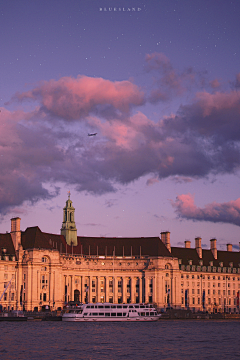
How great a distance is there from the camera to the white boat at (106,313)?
527 feet

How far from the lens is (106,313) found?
162 m

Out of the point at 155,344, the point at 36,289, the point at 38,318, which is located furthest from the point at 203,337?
the point at 36,289

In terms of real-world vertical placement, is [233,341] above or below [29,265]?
below

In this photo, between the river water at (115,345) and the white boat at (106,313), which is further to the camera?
the white boat at (106,313)

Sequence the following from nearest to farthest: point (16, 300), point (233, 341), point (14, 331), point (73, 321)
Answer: point (233, 341) < point (14, 331) < point (73, 321) < point (16, 300)

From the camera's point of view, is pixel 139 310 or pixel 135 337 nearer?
pixel 135 337

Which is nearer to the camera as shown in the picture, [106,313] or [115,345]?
[115,345]

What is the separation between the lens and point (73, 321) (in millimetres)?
159500

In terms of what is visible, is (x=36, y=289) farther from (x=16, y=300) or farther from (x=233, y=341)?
(x=233, y=341)

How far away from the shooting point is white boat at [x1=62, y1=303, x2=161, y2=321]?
527 feet

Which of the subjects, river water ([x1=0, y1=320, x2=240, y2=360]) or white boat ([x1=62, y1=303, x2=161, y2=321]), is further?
white boat ([x1=62, y1=303, x2=161, y2=321])

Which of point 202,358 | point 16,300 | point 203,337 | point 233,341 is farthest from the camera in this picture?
point 16,300

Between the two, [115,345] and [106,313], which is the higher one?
[106,313]

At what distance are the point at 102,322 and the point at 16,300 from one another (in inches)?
1936
